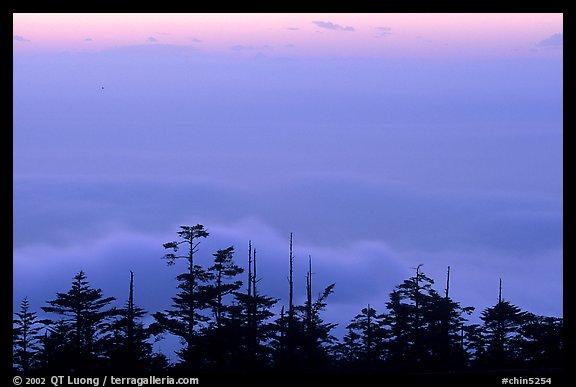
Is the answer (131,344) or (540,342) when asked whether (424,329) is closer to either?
(540,342)

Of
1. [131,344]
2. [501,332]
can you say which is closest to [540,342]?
[501,332]

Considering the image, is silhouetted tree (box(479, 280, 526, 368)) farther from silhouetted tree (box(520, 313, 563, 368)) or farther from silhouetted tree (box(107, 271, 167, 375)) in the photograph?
silhouetted tree (box(107, 271, 167, 375))

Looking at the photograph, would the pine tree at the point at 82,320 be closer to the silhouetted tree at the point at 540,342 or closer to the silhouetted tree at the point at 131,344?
the silhouetted tree at the point at 131,344

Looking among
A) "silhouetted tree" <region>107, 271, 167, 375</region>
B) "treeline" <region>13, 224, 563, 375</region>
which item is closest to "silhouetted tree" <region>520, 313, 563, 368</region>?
"treeline" <region>13, 224, 563, 375</region>

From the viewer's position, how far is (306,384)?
11.0 metres

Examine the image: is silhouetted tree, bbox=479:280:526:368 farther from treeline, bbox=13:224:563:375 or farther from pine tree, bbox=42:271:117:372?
pine tree, bbox=42:271:117:372

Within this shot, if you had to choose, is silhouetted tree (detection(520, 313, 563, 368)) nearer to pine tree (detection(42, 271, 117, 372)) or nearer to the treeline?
the treeline

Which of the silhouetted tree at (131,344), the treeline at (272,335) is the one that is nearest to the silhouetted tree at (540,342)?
the treeline at (272,335)

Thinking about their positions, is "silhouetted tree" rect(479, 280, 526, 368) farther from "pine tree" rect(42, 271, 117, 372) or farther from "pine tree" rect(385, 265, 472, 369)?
"pine tree" rect(42, 271, 117, 372)

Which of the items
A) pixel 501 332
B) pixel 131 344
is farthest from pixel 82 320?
pixel 501 332

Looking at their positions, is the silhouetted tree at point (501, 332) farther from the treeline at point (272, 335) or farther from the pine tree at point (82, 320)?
the pine tree at point (82, 320)

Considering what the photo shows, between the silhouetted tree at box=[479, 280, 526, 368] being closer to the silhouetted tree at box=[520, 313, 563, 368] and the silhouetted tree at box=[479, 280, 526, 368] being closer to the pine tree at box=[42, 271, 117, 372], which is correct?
the silhouetted tree at box=[520, 313, 563, 368]
